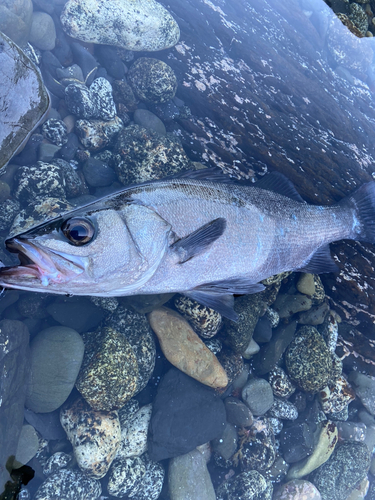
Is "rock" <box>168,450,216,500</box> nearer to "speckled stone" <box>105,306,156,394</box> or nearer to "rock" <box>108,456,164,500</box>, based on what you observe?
"rock" <box>108,456,164,500</box>

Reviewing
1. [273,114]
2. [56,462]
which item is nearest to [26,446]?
[56,462]

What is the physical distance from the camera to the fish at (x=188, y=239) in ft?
6.56

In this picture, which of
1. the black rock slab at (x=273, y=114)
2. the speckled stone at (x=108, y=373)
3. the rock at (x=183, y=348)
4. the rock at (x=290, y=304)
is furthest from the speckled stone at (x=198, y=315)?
the black rock slab at (x=273, y=114)

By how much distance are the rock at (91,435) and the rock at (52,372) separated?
24 cm

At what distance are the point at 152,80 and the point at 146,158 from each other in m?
1.89

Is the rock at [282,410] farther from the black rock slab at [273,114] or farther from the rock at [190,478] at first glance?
the black rock slab at [273,114]

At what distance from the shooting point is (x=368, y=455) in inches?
184

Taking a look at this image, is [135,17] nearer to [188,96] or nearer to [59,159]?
[188,96]

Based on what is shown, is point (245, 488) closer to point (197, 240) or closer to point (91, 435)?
point (91, 435)

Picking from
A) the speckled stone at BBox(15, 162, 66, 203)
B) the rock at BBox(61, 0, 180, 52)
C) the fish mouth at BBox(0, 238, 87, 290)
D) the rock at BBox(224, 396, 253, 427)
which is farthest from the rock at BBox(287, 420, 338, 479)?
the rock at BBox(61, 0, 180, 52)

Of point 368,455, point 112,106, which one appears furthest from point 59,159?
point 368,455

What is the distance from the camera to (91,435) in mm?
3502

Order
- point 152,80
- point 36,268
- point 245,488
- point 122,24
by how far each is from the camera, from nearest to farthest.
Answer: point 36,268
point 245,488
point 152,80
point 122,24

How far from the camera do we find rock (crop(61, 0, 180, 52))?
4.98 meters
